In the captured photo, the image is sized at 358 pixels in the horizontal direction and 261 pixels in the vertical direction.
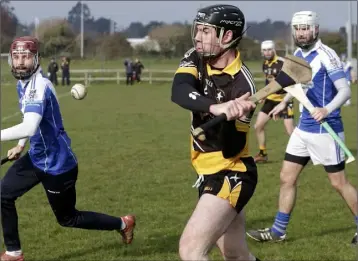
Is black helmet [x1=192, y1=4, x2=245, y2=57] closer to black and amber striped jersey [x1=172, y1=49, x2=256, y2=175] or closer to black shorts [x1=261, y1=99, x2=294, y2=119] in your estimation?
black and amber striped jersey [x1=172, y1=49, x2=256, y2=175]

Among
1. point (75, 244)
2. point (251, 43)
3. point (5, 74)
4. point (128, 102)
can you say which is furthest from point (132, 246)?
point (251, 43)

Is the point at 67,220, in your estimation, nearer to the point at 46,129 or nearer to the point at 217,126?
the point at 46,129

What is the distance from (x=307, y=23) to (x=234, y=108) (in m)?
3.22

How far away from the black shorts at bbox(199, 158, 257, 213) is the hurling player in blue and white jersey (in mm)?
2312

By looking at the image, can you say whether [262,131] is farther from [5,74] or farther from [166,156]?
[5,74]

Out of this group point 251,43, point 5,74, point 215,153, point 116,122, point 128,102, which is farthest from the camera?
point 251,43

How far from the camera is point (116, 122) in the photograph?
2152cm

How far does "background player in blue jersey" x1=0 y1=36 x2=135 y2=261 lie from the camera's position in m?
6.21

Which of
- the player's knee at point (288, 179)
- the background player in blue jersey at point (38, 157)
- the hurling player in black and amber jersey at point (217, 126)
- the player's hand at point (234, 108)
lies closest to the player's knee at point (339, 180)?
the player's knee at point (288, 179)

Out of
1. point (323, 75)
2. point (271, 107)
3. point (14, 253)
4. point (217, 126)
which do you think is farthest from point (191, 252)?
point (271, 107)

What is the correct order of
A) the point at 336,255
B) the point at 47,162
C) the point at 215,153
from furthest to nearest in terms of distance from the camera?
1. the point at 336,255
2. the point at 47,162
3. the point at 215,153

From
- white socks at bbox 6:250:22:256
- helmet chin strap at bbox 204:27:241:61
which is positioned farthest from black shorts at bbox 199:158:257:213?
white socks at bbox 6:250:22:256

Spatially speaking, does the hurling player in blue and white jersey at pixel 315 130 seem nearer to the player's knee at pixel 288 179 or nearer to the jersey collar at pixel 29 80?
the player's knee at pixel 288 179

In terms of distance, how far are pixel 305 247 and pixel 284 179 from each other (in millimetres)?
772
